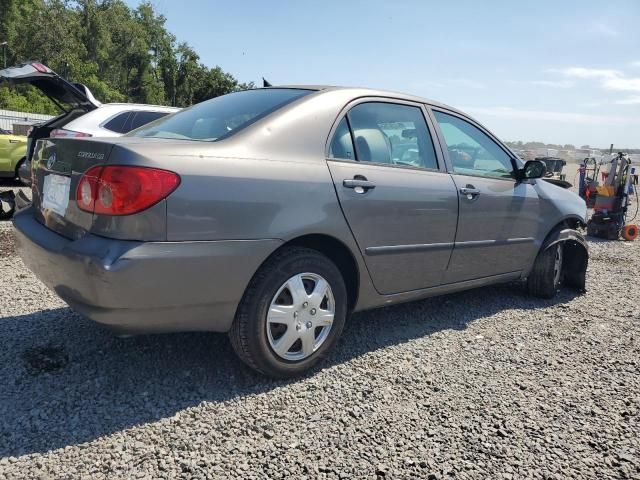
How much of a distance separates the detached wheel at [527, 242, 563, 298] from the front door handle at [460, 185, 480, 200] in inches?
51.1

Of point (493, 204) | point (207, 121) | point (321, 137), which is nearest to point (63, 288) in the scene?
point (207, 121)

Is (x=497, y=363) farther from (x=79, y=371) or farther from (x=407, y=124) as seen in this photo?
(x=79, y=371)

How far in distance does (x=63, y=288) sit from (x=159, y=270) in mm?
564

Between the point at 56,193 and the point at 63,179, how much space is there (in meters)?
0.11

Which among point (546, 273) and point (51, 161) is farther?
point (546, 273)

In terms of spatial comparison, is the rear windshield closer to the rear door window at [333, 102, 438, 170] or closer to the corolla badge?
the rear door window at [333, 102, 438, 170]

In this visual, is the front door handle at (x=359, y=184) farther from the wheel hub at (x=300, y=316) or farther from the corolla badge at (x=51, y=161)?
the corolla badge at (x=51, y=161)

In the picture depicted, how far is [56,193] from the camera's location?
2.67 meters

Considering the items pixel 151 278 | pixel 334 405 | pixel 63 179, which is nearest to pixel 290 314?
pixel 334 405

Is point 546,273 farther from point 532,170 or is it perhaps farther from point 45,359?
point 45,359

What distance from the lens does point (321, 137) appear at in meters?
2.95

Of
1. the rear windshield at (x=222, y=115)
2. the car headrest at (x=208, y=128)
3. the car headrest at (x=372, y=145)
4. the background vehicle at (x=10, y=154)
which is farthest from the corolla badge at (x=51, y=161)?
the background vehicle at (x=10, y=154)

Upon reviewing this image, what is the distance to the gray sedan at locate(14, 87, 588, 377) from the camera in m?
2.30

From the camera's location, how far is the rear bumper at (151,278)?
2.24 metres
